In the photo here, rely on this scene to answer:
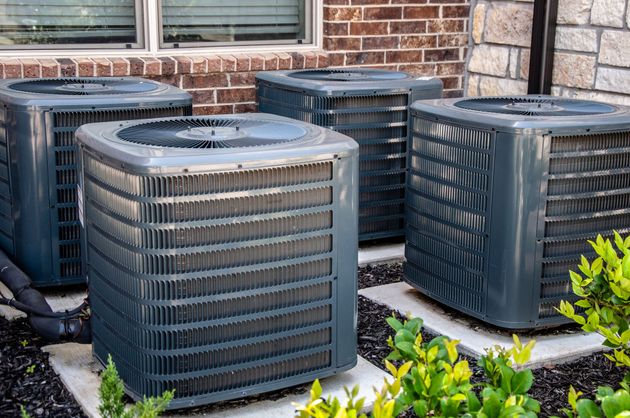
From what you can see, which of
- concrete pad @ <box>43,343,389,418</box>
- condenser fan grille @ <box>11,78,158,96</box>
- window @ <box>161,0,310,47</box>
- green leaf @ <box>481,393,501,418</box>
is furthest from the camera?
window @ <box>161,0,310,47</box>

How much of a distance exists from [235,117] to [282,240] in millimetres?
762

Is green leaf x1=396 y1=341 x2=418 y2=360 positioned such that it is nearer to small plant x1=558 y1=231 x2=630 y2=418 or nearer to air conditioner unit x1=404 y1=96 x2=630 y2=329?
small plant x1=558 y1=231 x2=630 y2=418

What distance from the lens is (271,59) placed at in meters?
5.38

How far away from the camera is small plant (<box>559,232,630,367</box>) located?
7.85ft

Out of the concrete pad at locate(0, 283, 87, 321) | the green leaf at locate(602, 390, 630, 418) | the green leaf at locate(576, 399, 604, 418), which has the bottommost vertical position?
the concrete pad at locate(0, 283, 87, 321)

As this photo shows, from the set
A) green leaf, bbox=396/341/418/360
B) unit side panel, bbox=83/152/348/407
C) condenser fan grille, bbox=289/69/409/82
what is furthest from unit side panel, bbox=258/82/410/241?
green leaf, bbox=396/341/418/360

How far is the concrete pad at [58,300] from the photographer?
3590mm

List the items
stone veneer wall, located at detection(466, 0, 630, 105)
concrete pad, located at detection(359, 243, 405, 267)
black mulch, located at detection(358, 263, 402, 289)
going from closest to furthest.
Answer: black mulch, located at detection(358, 263, 402, 289)
concrete pad, located at detection(359, 243, 405, 267)
stone veneer wall, located at detection(466, 0, 630, 105)

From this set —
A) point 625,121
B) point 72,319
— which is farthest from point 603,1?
point 72,319

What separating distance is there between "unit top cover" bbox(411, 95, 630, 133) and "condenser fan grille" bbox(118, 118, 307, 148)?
759 mm

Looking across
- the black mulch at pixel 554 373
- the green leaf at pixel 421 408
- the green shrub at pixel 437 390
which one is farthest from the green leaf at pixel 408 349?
the black mulch at pixel 554 373

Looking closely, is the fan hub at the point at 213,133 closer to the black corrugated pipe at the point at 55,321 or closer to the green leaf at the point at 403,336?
the black corrugated pipe at the point at 55,321

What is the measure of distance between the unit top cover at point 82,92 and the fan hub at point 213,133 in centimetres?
69

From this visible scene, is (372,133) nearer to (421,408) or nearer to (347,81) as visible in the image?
(347,81)
